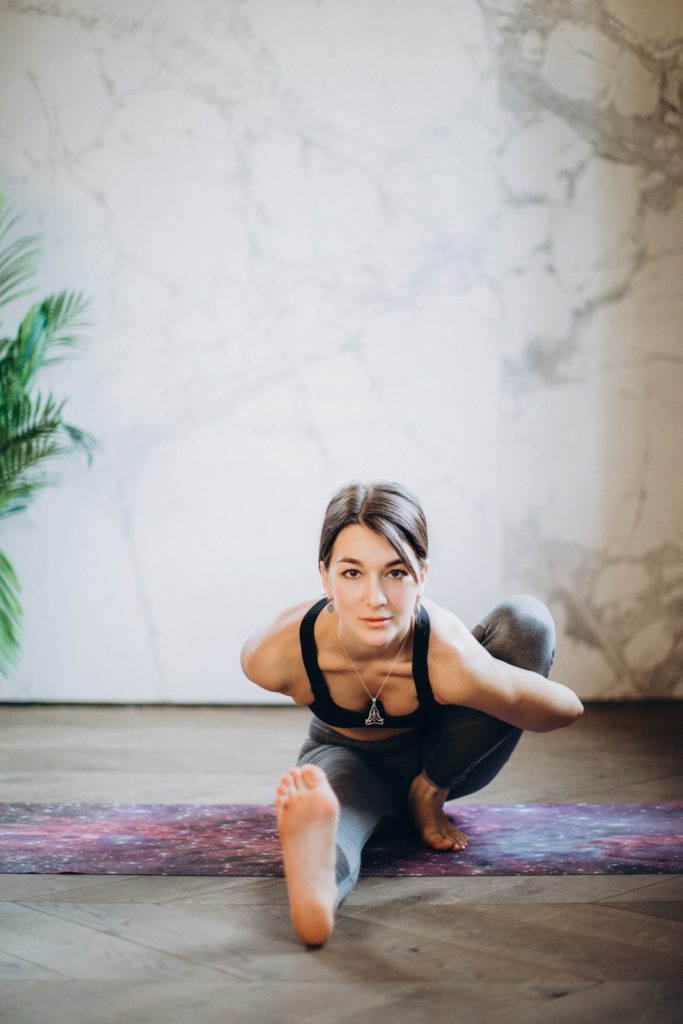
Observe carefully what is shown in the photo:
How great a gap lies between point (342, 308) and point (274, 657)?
1828mm

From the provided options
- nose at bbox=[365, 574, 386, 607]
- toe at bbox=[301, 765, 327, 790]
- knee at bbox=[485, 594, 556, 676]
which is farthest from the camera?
knee at bbox=[485, 594, 556, 676]

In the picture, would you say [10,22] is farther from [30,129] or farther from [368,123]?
[368,123]

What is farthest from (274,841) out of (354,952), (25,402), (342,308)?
(342,308)

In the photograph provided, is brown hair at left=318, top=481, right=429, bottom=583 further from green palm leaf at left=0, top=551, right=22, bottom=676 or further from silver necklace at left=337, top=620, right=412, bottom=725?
green palm leaf at left=0, top=551, right=22, bottom=676

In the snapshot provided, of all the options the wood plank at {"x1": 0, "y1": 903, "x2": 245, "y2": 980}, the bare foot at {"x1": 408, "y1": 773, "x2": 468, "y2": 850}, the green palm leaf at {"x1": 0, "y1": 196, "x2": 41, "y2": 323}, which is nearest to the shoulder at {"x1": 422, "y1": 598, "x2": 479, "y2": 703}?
the bare foot at {"x1": 408, "y1": 773, "x2": 468, "y2": 850}

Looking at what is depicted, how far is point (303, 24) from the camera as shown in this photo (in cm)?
345

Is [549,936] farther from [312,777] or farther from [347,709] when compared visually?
[347,709]

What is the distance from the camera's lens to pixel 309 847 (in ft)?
4.95

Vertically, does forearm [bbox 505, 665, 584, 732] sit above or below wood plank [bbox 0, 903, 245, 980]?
above

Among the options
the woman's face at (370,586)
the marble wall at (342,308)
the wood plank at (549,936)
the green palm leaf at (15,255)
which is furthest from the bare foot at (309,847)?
the green palm leaf at (15,255)

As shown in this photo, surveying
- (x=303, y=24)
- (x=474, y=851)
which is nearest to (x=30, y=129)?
(x=303, y=24)

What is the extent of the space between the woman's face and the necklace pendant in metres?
0.18

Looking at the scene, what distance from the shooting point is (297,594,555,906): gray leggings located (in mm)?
1901

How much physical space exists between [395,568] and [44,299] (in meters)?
2.10
